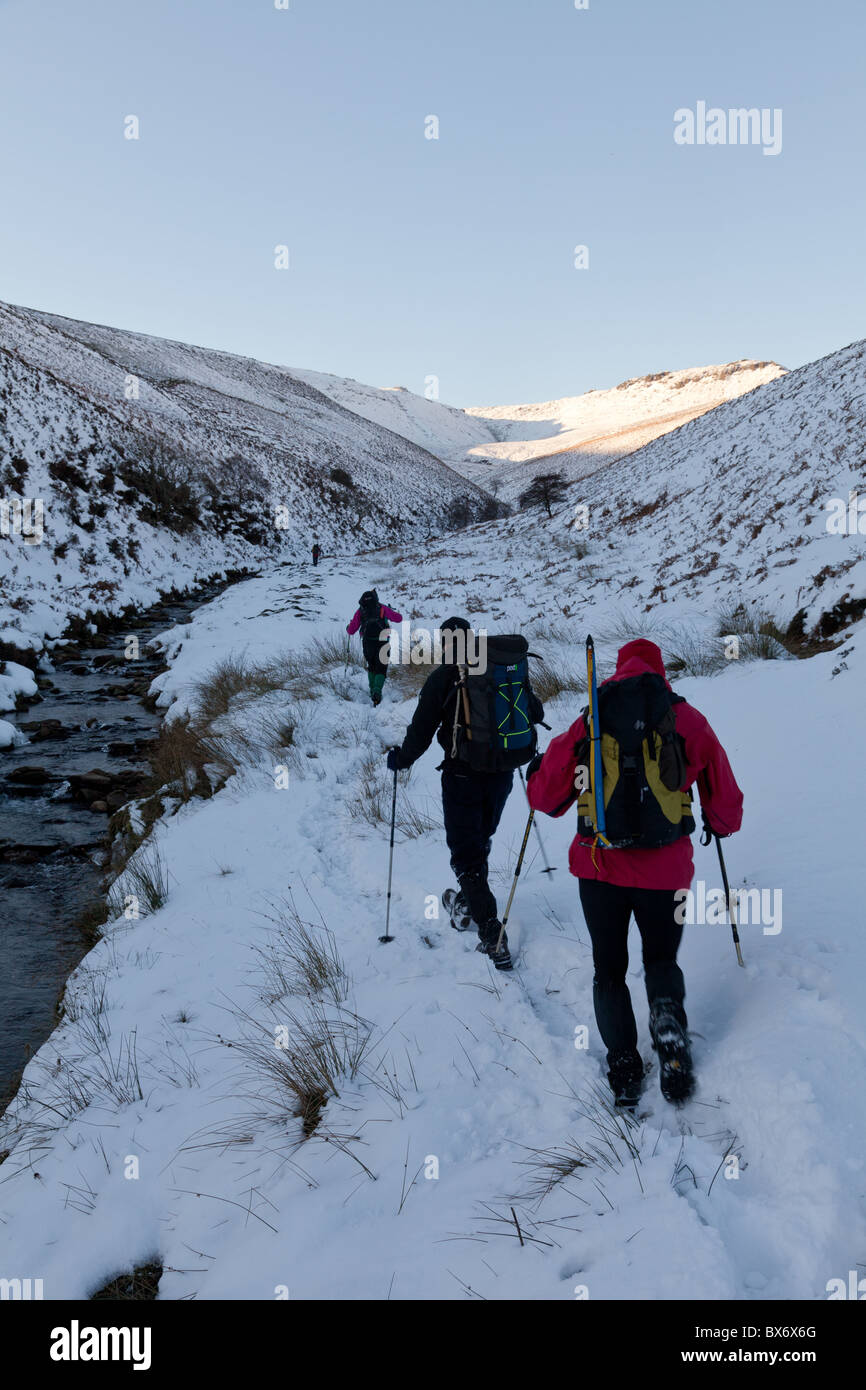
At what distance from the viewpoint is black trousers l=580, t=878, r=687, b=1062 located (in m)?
2.97

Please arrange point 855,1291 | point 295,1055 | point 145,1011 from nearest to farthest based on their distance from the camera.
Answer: point 855,1291
point 295,1055
point 145,1011

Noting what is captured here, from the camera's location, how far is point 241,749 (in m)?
8.95

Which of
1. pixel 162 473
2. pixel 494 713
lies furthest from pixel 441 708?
pixel 162 473

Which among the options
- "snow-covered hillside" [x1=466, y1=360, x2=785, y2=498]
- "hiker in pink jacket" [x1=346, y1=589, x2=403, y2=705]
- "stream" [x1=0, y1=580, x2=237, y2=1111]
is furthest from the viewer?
"snow-covered hillside" [x1=466, y1=360, x2=785, y2=498]

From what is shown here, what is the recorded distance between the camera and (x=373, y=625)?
10305mm

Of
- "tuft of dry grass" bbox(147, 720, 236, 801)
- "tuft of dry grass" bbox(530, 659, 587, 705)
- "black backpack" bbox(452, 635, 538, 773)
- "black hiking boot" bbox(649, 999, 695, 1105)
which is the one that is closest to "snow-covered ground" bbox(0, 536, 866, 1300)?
"black hiking boot" bbox(649, 999, 695, 1105)

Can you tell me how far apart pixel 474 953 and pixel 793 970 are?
1.97 meters

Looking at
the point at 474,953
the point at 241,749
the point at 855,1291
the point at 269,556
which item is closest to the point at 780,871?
the point at 474,953

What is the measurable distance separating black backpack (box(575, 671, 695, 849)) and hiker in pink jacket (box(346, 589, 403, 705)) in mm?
7404

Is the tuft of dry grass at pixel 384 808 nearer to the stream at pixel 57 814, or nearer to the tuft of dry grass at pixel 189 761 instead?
the tuft of dry grass at pixel 189 761

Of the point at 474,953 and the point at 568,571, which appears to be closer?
the point at 474,953

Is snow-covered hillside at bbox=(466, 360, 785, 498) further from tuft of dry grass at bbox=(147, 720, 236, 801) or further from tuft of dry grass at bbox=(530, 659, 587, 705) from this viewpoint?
tuft of dry grass at bbox=(147, 720, 236, 801)
